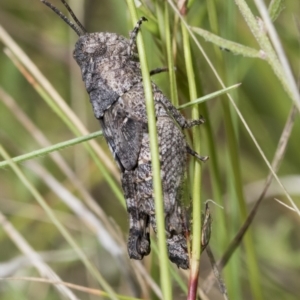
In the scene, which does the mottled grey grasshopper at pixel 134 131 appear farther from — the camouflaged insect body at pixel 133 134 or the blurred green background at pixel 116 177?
the blurred green background at pixel 116 177

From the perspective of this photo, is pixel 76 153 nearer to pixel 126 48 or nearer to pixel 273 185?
pixel 273 185

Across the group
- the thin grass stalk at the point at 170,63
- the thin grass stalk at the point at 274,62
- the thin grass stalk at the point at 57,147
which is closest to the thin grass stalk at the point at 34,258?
the thin grass stalk at the point at 57,147

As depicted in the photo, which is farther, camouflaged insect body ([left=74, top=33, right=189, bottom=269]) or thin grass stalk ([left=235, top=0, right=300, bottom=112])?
camouflaged insect body ([left=74, top=33, right=189, bottom=269])

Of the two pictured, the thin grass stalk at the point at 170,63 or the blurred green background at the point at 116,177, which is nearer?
the thin grass stalk at the point at 170,63

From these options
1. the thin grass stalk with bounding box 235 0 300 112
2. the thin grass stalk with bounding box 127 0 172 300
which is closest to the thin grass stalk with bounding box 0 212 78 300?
the thin grass stalk with bounding box 127 0 172 300

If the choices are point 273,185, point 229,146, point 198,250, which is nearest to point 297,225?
point 273,185

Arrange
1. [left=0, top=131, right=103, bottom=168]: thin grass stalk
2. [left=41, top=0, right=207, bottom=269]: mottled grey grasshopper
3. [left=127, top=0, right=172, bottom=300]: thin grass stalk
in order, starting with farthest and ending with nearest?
[left=41, top=0, right=207, bottom=269]: mottled grey grasshopper, [left=0, top=131, right=103, bottom=168]: thin grass stalk, [left=127, top=0, right=172, bottom=300]: thin grass stalk

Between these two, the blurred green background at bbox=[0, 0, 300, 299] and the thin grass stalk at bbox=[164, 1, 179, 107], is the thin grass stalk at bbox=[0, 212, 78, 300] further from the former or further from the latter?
the thin grass stalk at bbox=[164, 1, 179, 107]
